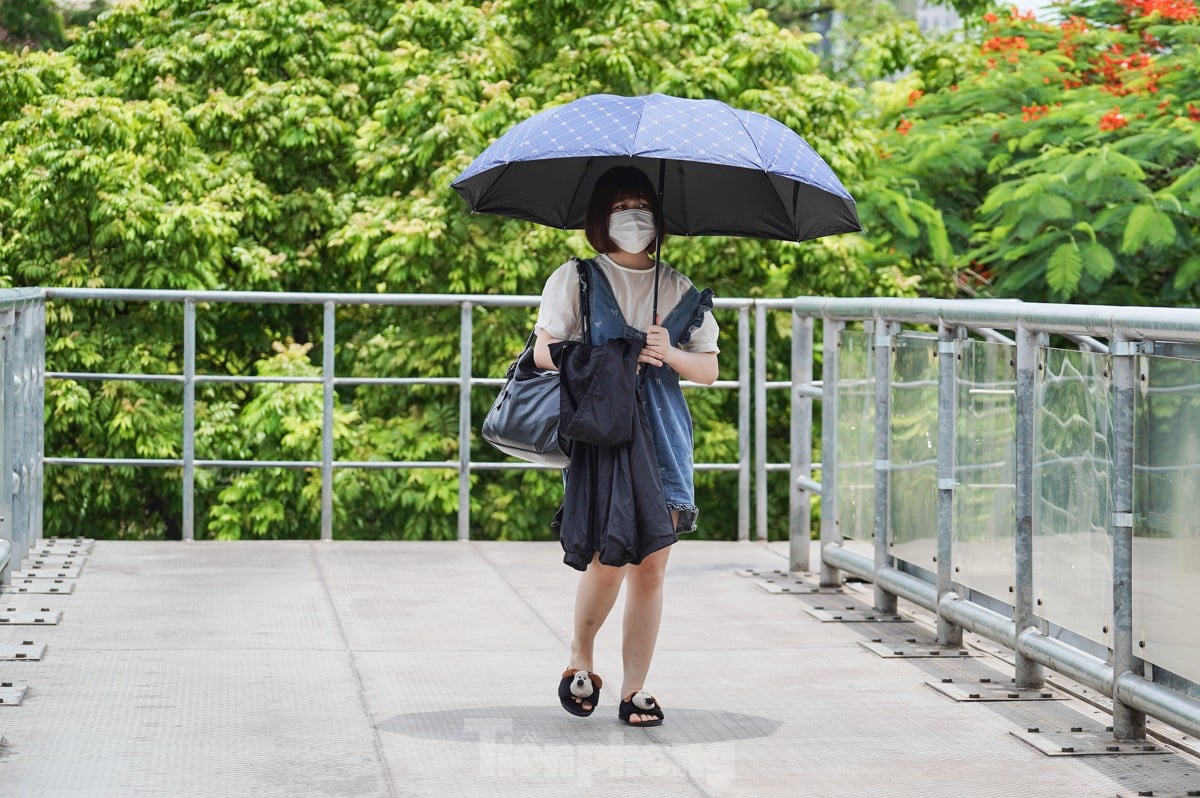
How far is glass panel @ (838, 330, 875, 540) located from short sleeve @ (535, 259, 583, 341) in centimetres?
251

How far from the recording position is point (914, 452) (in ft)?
23.6

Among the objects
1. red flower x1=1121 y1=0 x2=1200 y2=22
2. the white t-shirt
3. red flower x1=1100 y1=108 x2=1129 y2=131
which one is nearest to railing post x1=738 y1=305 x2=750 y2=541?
the white t-shirt

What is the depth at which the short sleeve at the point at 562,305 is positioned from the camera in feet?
17.8

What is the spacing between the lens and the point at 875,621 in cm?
754

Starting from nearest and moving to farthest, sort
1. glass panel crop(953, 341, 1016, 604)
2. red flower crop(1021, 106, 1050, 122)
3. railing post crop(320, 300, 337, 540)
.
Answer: glass panel crop(953, 341, 1016, 604) → railing post crop(320, 300, 337, 540) → red flower crop(1021, 106, 1050, 122)

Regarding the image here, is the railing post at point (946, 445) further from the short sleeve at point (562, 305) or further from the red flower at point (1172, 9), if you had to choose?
the red flower at point (1172, 9)

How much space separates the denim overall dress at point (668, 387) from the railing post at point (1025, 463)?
3.64 ft

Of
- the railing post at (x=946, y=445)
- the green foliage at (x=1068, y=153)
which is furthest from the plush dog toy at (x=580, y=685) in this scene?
the green foliage at (x=1068, y=153)

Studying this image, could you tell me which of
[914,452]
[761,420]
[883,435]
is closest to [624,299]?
[914,452]

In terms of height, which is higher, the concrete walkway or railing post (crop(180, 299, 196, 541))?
railing post (crop(180, 299, 196, 541))

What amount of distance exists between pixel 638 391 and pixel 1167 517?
147 centimetres

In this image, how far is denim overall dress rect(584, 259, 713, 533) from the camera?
17.9 feet

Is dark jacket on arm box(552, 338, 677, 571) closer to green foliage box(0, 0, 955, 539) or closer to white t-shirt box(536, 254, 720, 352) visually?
white t-shirt box(536, 254, 720, 352)

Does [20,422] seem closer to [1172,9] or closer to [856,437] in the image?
[856,437]
